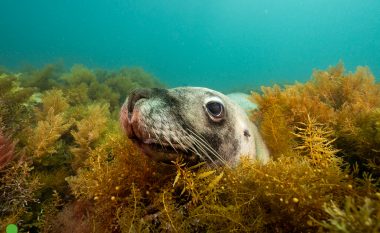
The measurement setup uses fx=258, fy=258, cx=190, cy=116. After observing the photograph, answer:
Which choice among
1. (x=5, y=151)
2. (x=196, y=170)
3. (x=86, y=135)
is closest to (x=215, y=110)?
(x=196, y=170)

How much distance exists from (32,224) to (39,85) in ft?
21.4

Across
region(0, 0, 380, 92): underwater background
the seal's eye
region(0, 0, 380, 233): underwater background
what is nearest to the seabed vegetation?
region(0, 0, 380, 233): underwater background

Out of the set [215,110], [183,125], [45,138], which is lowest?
[45,138]

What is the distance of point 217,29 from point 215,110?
168 metres

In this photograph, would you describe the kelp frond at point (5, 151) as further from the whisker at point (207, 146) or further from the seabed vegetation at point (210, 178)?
the whisker at point (207, 146)

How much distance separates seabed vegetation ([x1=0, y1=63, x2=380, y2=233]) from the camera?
56.9 inches

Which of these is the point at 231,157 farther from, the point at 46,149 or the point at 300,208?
the point at 46,149

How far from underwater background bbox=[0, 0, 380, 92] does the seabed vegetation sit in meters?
121

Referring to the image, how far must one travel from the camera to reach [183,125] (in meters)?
2.14

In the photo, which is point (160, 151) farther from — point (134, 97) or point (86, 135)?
point (86, 135)

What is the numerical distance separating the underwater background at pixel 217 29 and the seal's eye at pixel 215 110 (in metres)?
122

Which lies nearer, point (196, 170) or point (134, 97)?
point (134, 97)

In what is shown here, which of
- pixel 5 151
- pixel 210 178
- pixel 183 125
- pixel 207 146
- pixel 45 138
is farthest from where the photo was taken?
pixel 45 138

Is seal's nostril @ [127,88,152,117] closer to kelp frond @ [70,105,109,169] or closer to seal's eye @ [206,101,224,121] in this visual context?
seal's eye @ [206,101,224,121]
